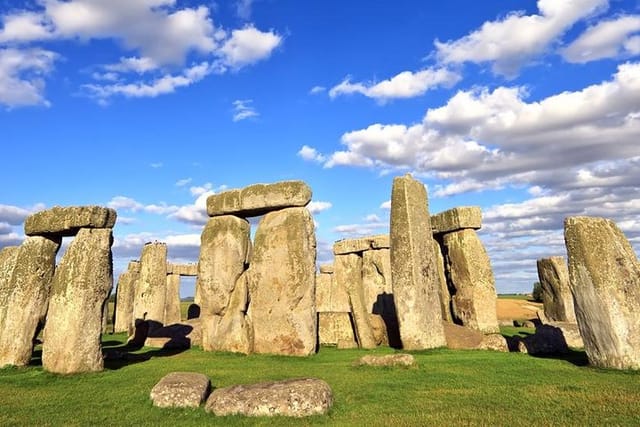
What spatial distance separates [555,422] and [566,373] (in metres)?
3.51

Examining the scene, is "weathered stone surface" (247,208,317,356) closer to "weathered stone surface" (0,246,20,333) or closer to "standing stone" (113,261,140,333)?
"weathered stone surface" (0,246,20,333)

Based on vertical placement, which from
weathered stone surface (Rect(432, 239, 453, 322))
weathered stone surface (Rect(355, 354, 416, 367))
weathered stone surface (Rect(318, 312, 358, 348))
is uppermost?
weathered stone surface (Rect(432, 239, 453, 322))

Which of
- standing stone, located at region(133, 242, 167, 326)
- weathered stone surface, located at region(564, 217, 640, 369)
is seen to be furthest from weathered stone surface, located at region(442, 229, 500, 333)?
standing stone, located at region(133, 242, 167, 326)

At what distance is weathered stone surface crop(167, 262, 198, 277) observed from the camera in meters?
26.3

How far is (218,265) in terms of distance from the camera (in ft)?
46.6

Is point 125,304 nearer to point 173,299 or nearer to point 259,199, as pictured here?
point 173,299

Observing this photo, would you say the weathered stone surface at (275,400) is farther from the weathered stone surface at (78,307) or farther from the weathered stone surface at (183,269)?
the weathered stone surface at (183,269)

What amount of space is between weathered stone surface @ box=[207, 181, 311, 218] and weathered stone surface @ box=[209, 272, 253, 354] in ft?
6.33

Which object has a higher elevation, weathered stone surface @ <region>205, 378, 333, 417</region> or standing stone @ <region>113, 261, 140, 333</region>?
standing stone @ <region>113, 261, 140, 333</region>

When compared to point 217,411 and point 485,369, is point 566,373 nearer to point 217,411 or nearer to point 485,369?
point 485,369

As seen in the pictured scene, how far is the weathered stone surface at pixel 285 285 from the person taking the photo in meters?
12.4

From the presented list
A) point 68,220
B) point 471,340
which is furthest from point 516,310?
point 68,220

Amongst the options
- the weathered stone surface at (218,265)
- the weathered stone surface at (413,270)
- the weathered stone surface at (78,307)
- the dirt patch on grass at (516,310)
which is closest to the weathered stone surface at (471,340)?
the weathered stone surface at (413,270)

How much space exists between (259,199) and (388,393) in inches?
305
